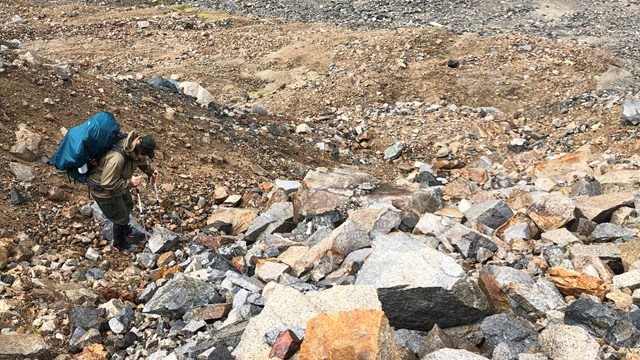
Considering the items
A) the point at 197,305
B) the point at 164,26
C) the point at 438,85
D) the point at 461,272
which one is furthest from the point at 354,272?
the point at 164,26

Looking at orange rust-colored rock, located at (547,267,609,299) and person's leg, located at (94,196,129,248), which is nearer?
orange rust-colored rock, located at (547,267,609,299)

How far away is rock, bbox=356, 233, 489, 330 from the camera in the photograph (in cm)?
454

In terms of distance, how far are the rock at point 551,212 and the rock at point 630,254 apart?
3.30 feet

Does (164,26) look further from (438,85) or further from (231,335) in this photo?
(231,335)

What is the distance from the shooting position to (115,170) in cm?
623

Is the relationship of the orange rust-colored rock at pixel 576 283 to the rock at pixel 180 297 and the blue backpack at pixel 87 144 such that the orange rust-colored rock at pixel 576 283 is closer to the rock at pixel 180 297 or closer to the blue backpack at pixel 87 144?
the rock at pixel 180 297

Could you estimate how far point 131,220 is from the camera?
7.39 meters

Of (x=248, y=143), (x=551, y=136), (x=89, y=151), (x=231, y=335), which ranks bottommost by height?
(x=551, y=136)

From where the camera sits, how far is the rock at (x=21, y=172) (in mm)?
7363

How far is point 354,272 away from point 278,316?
46.8 inches

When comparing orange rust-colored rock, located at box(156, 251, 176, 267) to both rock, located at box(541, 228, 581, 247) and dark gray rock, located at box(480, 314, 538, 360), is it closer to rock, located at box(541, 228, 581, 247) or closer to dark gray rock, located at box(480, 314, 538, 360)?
dark gray rock, located at box(480, 314, 538, 360)

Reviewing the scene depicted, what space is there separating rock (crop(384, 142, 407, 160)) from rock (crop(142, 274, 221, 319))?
723cm

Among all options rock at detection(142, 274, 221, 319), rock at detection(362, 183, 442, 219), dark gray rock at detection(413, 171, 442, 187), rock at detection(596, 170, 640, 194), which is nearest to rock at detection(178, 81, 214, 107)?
dark gray rock at detection(413, 171, 442, 187)

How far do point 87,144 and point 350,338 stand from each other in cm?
382
